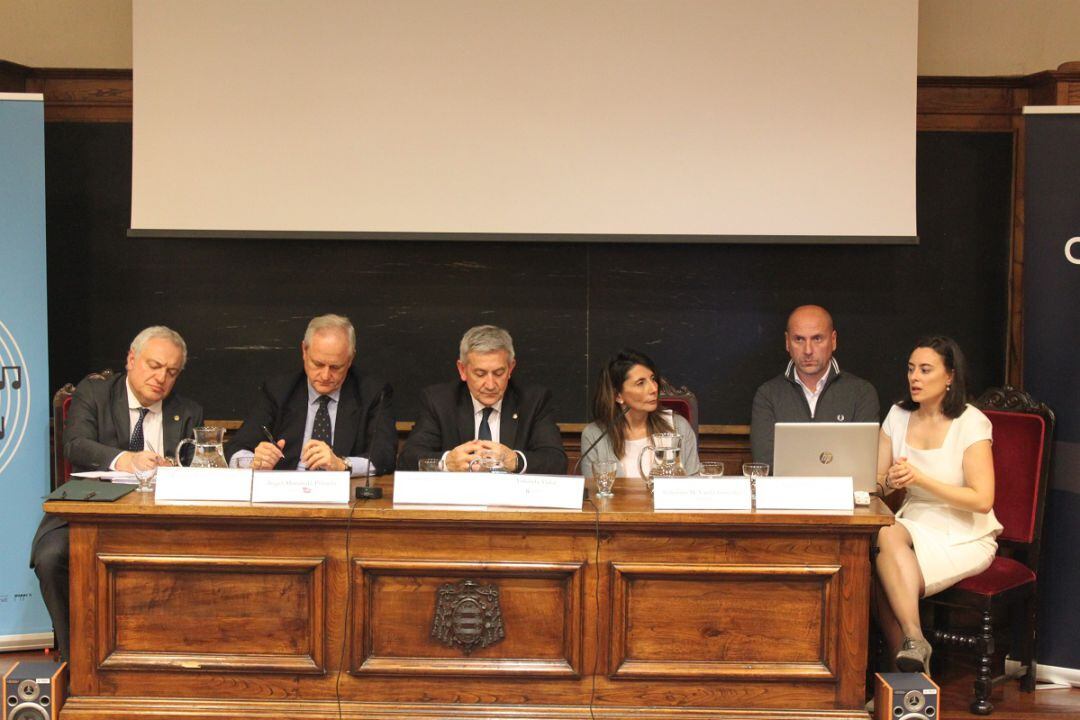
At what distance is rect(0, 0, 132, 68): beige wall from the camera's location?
15.0 ft

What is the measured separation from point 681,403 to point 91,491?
77.1 inches

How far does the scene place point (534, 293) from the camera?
4.48 m

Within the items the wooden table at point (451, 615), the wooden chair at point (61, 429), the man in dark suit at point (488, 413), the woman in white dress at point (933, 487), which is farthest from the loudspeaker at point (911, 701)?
the wooden chair at point (61, 429)

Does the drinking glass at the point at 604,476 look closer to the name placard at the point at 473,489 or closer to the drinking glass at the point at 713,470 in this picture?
the name placard at the point at 473,489

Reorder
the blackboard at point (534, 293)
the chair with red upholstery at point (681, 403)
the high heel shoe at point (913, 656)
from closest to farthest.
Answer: the high heel shoe at point (913, 656)
the chair with red upholstery at point (681, 403)
the blackboard at point (534, 293)

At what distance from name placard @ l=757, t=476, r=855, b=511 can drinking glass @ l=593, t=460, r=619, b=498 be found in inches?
16.0

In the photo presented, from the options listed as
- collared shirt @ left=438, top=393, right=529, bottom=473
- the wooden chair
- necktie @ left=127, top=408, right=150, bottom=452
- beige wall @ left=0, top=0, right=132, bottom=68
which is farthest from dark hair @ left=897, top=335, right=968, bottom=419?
beige wall @ left=0, top=0, right=132, bottom=68

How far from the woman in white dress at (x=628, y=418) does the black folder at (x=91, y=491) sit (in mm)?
1353

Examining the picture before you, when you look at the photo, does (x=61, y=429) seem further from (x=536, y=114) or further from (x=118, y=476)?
(x=536, y=114)

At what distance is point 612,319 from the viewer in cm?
449

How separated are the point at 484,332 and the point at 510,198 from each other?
3.25 feet

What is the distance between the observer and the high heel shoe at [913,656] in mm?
3146

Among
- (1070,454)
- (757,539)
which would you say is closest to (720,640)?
(757,539)

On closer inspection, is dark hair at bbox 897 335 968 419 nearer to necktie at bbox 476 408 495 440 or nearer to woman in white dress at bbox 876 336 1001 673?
woman in white dress at bbox 876 336 1001 673
